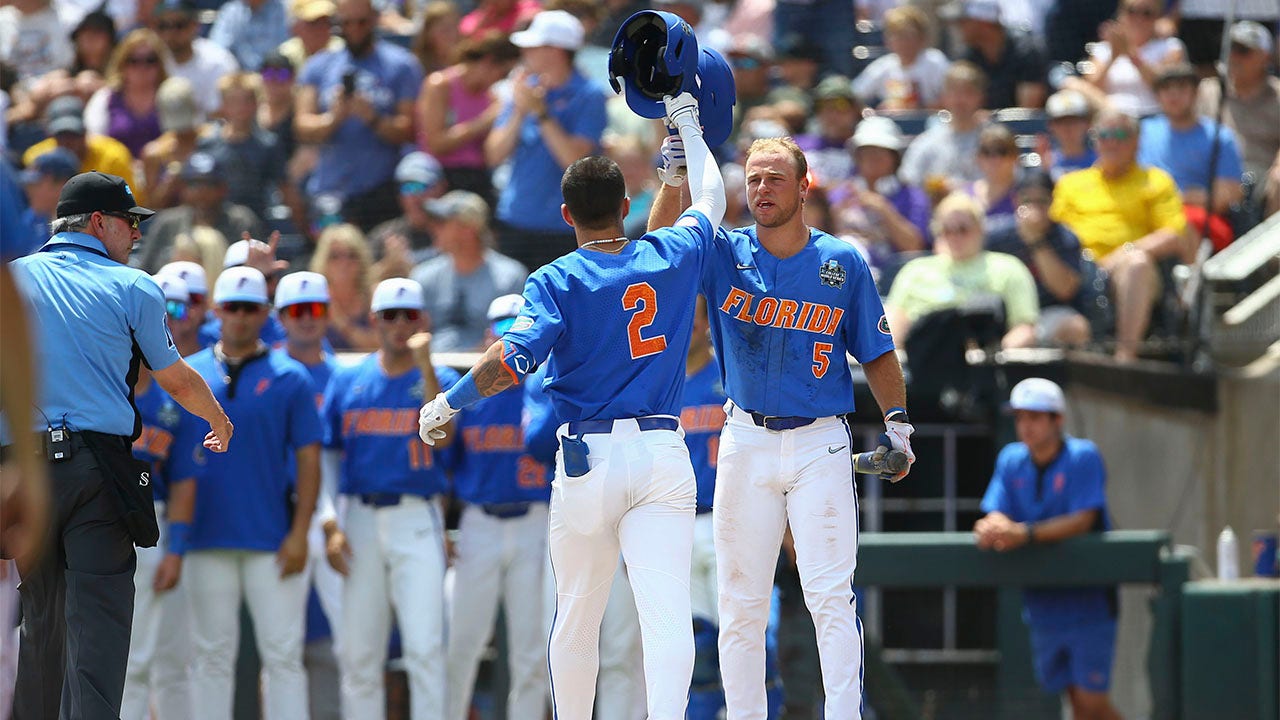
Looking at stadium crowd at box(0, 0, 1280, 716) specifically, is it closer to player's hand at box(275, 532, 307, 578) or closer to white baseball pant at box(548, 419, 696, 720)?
player's hand at box(275, 532, 307, 578)

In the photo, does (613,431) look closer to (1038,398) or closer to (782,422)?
(782,422)

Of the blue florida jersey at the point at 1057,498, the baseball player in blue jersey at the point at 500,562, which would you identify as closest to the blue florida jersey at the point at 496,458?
the baseball player in blue jersey at the point at 500,562

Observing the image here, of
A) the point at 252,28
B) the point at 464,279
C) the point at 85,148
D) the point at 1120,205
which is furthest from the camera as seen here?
the point at 252,28

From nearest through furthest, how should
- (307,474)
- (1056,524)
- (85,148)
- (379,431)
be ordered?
1. (307,474)
2. (379,431)
3. (1056,524)
4. (85,148)

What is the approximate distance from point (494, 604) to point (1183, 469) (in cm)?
459

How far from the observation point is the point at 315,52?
12.8m

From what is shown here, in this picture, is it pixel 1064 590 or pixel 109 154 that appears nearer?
pixel 1064 590

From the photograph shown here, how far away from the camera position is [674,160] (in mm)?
6320

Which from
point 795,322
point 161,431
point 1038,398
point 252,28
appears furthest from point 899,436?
point 252,28

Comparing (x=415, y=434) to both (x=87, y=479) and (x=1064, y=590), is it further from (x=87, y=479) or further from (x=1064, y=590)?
(x=1064, y=590)

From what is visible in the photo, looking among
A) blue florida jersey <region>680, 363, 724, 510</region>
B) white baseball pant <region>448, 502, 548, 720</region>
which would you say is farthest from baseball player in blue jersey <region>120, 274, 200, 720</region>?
blue florida jersey <region>680, 363, 724, 510</region>

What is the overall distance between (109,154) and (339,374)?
388cm

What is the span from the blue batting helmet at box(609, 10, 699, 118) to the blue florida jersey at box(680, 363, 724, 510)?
2230mm

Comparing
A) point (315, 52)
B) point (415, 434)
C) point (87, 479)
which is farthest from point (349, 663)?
point (315, 52)
